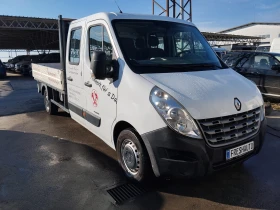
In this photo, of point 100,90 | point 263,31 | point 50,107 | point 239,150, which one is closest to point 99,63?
point 100,90

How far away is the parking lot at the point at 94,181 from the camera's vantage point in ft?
9.77

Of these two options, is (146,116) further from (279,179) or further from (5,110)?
(5,110)

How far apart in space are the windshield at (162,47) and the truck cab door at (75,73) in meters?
1.09

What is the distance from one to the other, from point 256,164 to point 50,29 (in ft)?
72.8

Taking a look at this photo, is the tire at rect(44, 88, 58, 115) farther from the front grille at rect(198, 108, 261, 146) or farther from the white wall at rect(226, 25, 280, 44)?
the white wall at rect(226, 25, 280, 44)

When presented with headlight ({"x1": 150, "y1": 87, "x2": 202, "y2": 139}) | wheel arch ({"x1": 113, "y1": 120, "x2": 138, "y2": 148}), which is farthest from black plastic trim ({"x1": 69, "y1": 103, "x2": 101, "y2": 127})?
headlight ({"x1": 150, "y1": 87, "x2": 202, "y2": 139})

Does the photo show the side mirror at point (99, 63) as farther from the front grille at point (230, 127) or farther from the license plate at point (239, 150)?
the license plate at point (239, 150)

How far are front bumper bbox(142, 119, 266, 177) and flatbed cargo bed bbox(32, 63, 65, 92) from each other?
3.14m

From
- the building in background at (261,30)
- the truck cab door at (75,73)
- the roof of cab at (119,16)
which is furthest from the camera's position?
the building in background at (261,30)

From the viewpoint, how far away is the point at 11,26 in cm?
2050

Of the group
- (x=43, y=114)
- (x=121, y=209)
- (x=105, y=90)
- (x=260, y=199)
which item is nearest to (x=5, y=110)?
(x=43, y=114)

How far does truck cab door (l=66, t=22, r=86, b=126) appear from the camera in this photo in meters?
4.30

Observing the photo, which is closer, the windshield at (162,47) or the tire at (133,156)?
the tire at (133,156)

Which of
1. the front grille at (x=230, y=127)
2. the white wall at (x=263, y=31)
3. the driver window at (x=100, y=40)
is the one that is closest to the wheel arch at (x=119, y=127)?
the driver window at (x=100, y=40)
